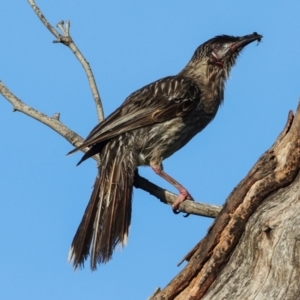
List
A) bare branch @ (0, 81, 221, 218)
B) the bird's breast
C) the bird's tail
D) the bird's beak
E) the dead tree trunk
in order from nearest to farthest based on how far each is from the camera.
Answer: the dead tree trunk, the bird's tail, bare branch @ (0, 81, 221, 218), the bird's breast, the bird's beak

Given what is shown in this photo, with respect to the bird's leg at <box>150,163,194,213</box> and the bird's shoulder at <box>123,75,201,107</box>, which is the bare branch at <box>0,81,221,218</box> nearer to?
the bird's leg at <box>150,163,194,213</box>

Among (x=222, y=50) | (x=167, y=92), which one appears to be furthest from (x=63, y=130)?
(x=222, y=50)

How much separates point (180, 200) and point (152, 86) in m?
1.84

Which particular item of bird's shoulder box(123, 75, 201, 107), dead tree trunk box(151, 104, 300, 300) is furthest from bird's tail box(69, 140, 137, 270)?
dead tree trunk box(151, 104, 300, 300)

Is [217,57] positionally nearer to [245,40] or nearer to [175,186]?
[245,40]

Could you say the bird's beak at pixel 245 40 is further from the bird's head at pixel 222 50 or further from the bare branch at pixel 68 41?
the bare branch at pixel 68 41

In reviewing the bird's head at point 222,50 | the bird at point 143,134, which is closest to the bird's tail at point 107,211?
the bird at point 143,134

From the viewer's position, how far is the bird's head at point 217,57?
873cm

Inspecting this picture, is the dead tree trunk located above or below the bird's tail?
below

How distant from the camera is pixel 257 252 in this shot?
459cm

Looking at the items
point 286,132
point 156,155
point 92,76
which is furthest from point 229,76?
point 286,132

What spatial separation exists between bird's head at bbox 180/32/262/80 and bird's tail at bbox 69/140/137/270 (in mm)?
1858

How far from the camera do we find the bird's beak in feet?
27.4

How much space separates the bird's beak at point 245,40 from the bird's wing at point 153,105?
2.28 feet
